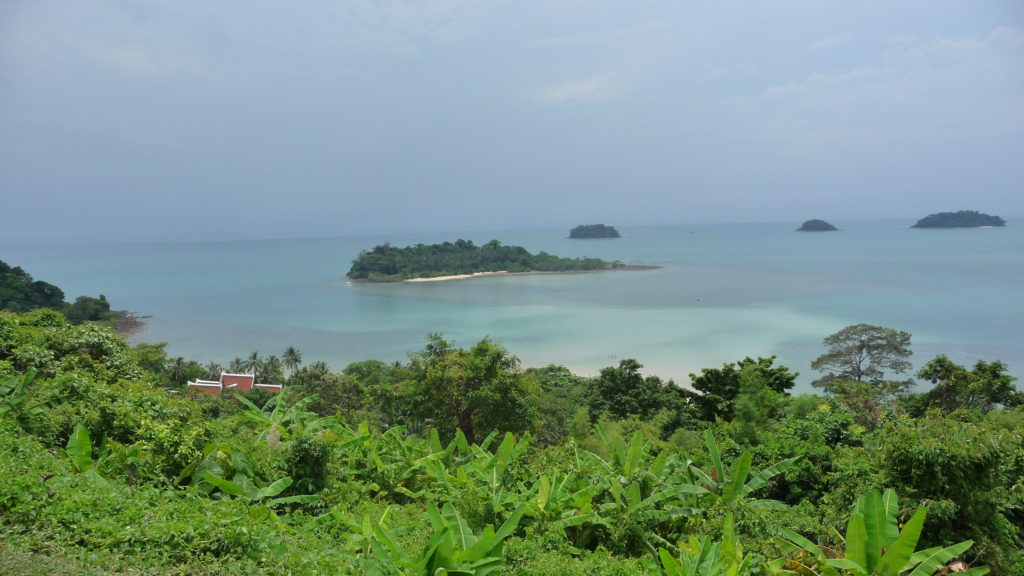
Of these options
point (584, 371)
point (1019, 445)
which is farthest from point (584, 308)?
point (1019, 445)

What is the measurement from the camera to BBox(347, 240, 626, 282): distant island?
238 feet

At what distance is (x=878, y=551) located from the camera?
3363 mm

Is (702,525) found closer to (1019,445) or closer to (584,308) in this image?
(1019,445)

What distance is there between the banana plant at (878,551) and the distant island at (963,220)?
205 m

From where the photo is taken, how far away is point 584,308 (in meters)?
46.3

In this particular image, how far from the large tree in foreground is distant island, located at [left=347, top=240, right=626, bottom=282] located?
54857 mm

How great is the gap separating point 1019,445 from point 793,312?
40465 mm

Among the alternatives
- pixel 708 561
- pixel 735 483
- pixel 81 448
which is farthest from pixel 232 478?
pixel 735 483

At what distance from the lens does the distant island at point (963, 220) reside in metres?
158

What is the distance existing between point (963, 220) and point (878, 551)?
20629 centimetres

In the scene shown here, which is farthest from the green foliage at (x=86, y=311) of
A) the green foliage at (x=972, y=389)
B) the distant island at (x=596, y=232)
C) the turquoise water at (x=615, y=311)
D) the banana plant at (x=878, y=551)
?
the distant island at (x=596, y=232)

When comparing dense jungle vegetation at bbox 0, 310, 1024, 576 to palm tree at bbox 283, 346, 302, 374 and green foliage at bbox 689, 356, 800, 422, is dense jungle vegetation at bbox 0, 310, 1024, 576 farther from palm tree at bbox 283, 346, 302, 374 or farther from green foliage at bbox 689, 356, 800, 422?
palm tree at bbox 283, 346, 302, 374

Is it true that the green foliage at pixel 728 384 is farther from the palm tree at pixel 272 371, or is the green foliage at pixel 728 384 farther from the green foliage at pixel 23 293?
the green foliage at pixel 23 293

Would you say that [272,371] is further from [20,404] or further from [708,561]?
[708,561]
